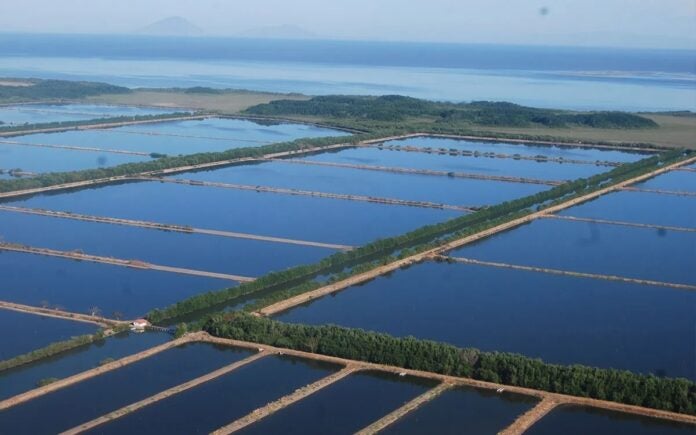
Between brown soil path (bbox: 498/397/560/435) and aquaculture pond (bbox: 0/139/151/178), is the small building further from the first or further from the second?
aquaculture pond (bbox: 0/139/151/178)

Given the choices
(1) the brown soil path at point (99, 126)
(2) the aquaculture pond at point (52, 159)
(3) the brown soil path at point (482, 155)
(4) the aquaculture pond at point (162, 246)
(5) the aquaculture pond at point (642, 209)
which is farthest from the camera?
(1) the brown soil path at point (99, 126)

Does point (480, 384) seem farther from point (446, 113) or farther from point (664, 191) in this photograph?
point (446, 113)

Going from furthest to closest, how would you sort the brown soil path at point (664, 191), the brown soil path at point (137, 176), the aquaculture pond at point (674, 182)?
the aquaculture pond at point (674, 182)
the brown soil path at point (664, 191)
the brown soil path at point (137, 176)

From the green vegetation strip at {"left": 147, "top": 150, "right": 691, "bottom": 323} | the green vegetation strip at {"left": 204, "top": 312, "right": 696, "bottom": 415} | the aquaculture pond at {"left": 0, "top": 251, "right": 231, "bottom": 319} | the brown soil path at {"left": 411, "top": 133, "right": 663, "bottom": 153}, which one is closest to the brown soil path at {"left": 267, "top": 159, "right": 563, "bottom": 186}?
the green vegetation strip at {"left": 147, "top": 150, "right": 691, "bottom": 323}

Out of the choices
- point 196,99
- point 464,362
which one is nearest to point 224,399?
point 464,362

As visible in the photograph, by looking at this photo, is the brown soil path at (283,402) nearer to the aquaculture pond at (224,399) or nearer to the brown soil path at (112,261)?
the aquaculture pond at (224,399)

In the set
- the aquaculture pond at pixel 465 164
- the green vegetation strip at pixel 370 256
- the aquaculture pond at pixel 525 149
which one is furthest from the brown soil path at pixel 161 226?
the aquaculture pond at pixel 525 149
